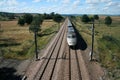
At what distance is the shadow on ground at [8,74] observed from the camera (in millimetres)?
22038

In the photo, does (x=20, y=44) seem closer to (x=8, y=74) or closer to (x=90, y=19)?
(x=8, y=74)

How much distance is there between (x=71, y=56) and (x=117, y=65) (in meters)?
6.87

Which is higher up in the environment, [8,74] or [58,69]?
[58,69]

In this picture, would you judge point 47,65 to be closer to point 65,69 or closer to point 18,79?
point 65,69

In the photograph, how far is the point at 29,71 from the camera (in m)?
24.0

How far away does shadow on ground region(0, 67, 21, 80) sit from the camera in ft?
72.3

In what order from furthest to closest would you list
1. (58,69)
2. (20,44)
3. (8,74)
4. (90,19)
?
(90,19) < (20,44) < (58,69) < (8,74)

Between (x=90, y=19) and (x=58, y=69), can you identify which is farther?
(x=90, y=19)

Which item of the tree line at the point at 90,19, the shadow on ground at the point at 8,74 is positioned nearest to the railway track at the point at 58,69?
the shadow on ground at the point at 8,74

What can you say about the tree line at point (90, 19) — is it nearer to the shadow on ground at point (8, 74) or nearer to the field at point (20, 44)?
the field at point (20, 44)

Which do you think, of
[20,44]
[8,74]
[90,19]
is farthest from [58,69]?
[90,19]

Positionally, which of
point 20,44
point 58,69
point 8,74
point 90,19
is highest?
point 90,19

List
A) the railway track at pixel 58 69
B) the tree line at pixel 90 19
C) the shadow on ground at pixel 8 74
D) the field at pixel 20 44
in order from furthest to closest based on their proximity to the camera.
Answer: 1. the tree line at pixel 90 19
2. the field at pixel 20 44
3. the shadow on ground at pixel 8 74
4. the railway track at pixel 58 69

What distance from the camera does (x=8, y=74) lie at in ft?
76.4
